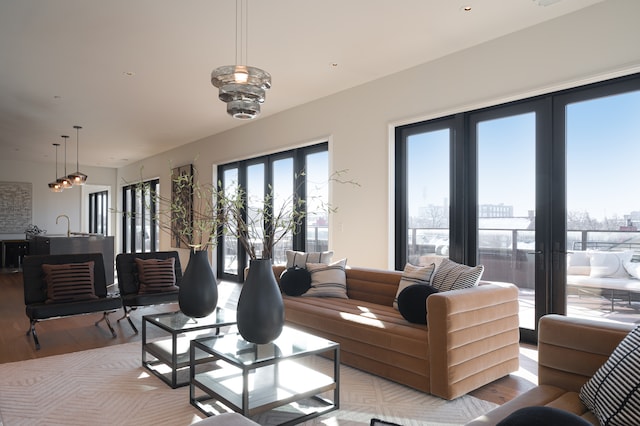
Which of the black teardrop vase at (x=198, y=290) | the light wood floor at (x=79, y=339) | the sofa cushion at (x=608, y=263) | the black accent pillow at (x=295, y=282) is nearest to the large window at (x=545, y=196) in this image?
the sofa cushion at (x=608, y=263)

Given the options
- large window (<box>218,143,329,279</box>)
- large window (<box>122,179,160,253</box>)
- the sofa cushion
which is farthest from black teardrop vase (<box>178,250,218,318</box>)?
large window (<box>122,179,160,253</box>)

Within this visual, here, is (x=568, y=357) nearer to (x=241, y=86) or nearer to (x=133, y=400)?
(x=241, y=86)

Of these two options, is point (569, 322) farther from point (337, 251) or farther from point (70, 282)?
point (70, 282)

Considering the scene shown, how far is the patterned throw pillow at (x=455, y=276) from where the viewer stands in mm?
3238

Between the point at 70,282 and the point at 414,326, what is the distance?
353cm

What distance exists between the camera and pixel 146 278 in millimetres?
5016

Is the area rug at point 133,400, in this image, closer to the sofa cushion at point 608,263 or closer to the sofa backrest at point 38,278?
the sofa backrest at point 38,278

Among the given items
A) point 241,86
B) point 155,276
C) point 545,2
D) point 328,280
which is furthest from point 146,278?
point 545,2

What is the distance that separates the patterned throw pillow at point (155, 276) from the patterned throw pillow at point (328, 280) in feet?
5.76

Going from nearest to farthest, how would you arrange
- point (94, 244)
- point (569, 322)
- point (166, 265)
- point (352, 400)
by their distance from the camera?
1. point (569, 322)
2. point (352, 400)
3. point (166, 265)
4. point (94, 244)

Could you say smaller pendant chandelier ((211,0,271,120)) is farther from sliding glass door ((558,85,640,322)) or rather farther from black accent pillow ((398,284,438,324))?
sliding glass door ((558,85,640,322))

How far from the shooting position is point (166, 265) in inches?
206

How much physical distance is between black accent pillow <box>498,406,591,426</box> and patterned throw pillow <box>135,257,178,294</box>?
441 centimetres

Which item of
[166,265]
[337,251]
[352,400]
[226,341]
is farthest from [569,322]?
[166,265]
